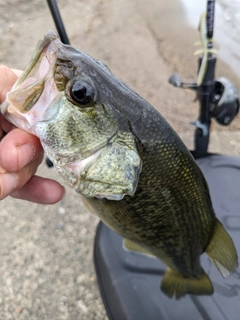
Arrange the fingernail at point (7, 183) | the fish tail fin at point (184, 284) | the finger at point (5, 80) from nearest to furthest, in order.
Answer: the fingernail at point (7, 183) < the finger at point (5, 80) < the fish tail fin at point (184, 284)

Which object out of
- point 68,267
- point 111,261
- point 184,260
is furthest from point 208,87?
point 68,267

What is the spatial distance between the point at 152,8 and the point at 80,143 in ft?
14.4

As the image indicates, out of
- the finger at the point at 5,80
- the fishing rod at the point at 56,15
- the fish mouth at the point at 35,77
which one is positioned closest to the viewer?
the fish mouth at the point at 35,77

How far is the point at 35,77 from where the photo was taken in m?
0.88

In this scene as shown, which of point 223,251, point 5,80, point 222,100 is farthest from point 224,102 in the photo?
point 5,80

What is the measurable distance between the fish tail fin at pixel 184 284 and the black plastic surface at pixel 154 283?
0.09ft

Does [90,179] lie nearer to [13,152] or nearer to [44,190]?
[13,152]

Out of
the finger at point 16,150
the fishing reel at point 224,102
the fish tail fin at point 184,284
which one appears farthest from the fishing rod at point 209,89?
the finger at point 16,150

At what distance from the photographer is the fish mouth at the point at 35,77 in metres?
0.86

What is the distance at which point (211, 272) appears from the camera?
60.1 inches

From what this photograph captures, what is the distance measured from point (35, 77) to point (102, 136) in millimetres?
234

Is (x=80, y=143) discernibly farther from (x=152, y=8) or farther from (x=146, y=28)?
(x=152, y=8)

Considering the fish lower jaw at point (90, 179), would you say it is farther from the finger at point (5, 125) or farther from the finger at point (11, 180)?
the finger at point (5, 125)

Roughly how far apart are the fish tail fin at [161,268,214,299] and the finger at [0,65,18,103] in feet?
3.14
